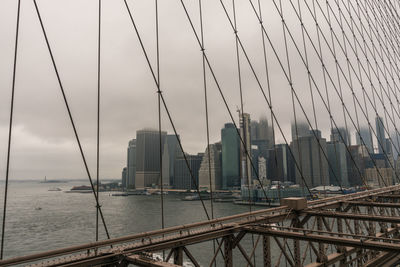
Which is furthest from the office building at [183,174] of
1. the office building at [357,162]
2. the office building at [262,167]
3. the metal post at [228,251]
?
the metal post at [228,251]

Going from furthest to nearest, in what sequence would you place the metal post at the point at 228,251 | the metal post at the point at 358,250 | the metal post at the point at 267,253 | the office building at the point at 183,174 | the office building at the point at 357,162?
the office building at the point at 183,174 < the office building at the point at 357,162 < the metal post at the point at 358,250 < the metal post at the point at 267,253 < the metal post at the point at 228,251

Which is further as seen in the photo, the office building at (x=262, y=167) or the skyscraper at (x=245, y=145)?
the office building at (x=262, y=167)

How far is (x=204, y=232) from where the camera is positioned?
6004 millimetres

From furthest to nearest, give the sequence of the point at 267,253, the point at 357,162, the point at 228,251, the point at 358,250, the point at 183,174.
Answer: the point at 183,174
the point at 357,162
the point at 358,250
the point at 267,253
the point at 228,251

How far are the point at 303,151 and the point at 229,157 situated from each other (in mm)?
55188

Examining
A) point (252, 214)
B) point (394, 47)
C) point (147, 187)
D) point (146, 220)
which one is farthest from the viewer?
point (147, 187)

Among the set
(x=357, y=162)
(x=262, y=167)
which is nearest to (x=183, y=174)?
(x=262, y=167)

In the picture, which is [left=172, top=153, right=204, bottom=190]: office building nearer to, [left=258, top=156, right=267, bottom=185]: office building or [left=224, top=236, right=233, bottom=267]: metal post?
[left=258, top=156, right=267, bottom=185]: office building

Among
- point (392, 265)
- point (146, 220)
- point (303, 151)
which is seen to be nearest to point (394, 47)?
point (303, 151)

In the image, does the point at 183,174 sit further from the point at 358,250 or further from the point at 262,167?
the point at 358,250

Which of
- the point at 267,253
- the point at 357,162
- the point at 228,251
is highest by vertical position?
the point at 357,162

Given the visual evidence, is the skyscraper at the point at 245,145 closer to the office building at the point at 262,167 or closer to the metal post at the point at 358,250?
the metal post at the point at 358,250

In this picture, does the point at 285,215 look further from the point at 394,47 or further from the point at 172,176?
the point at 172,176

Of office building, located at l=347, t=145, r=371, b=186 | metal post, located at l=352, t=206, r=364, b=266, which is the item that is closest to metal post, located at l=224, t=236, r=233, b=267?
metal post, located at l=352, t=206, r=364, b=266
